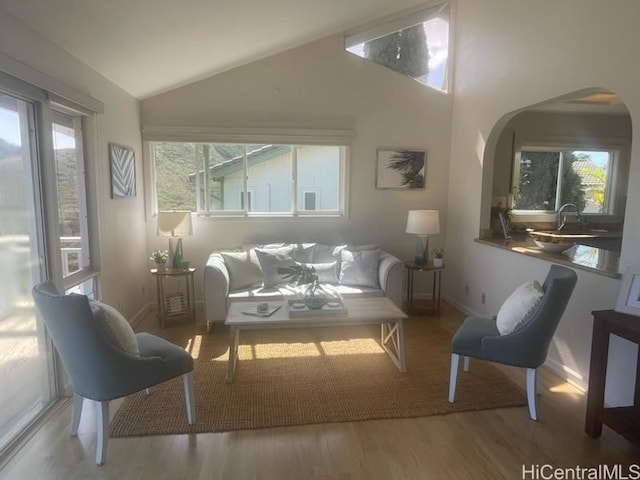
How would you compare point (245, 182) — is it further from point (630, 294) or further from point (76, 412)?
point (630, 294)

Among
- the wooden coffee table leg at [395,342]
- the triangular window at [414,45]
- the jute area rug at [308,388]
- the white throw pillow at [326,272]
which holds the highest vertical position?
the triangular window at [414,45]

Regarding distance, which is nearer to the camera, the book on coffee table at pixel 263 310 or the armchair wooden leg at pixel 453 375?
the armchair wooden leg at pixel 453 375

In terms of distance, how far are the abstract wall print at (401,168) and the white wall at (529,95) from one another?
0.40 metres

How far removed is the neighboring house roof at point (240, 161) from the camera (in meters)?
4.67

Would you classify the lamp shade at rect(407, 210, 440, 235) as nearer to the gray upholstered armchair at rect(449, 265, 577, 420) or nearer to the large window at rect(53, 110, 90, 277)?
the gray upholstered armchair at rect(449, 265, 577, 420)

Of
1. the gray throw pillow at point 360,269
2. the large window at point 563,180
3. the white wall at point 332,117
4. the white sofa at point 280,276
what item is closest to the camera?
the white sofa at point 280,276

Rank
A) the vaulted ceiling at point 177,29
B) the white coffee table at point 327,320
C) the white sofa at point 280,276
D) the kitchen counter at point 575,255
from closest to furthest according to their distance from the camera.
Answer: the vaulted ceiling at point 177,29 < the kitchen counter at point 575,255 < the white coffee table at point 327,320 < the white sofa at point 280,276

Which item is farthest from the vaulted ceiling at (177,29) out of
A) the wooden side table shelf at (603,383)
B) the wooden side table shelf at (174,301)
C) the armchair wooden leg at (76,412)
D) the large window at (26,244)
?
the wooden side table shelf at (603,383)

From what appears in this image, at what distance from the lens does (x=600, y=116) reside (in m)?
4.93

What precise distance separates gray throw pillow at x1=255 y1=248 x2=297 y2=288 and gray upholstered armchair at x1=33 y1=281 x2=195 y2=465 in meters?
1.89

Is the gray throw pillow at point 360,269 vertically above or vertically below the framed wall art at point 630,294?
below

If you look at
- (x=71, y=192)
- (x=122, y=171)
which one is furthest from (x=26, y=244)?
(x=122, y=171)

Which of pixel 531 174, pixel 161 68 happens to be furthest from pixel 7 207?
pixel 531 174

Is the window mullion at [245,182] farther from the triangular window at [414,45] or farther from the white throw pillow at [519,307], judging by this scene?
Result: the white throw pillow at [519,307]
